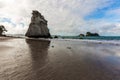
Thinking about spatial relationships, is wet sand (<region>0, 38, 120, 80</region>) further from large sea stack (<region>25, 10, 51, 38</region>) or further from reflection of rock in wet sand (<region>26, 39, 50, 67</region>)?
large sea stack (<region>25, 10, 51, 38</region>)

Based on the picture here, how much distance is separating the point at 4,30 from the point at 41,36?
25.1 meters

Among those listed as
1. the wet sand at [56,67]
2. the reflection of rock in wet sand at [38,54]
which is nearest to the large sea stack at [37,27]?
the reflection of rock in wet sand at [38,54]

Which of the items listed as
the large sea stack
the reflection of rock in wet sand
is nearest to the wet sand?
the reflection of rock in wet sand

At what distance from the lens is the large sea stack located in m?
69.8

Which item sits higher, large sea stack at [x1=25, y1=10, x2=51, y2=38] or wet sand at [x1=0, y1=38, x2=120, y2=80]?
large sea stack at [x1=25, y1=10, x2=51, y2=38]

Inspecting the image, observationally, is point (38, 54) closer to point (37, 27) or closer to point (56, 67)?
point (56, 67)

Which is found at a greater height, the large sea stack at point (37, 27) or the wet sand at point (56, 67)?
the large sea stack at point (37, 27)

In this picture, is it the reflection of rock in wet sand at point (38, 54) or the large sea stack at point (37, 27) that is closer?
the reflection of rock in wet sand at point (38, 54)

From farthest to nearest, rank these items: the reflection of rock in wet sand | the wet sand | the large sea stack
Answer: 1. the large sea stack
2. the reflection of rock in wet sand
3. the wet sand

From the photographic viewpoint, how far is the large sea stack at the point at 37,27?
69.8m

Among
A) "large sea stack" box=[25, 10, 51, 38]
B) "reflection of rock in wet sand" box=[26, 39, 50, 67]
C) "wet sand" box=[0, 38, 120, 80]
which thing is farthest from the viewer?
"large sea stack" box=[25, 10, 51, 38]

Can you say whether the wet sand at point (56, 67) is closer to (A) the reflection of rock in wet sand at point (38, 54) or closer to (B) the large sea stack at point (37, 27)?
(A) the reflection of rock in wet sand at point (38, 54)

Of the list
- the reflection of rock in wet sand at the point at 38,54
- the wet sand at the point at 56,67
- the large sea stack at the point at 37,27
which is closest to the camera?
the wet sand at the point at 56,67

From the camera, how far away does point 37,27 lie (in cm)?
7038
